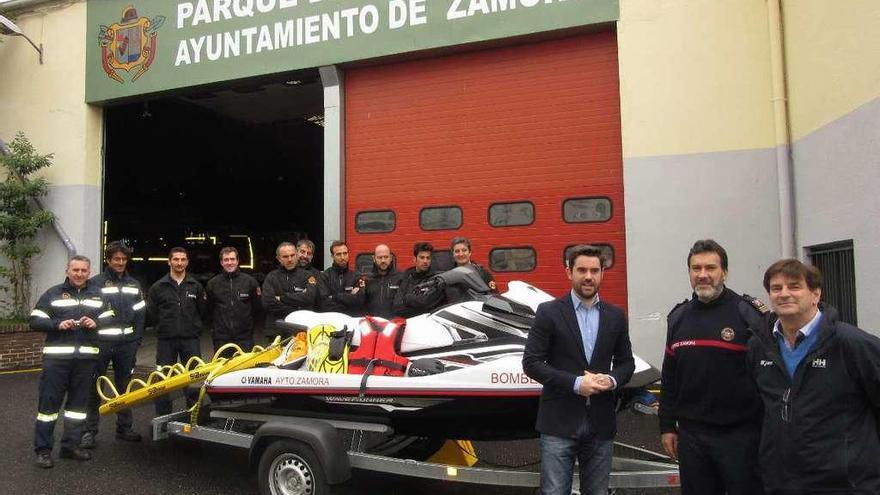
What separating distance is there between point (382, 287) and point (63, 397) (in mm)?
2823

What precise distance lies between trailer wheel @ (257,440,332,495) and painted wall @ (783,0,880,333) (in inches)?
183

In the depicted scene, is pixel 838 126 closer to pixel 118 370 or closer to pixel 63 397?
pixel 118 370

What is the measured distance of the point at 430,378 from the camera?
149 inches

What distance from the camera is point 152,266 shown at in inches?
698

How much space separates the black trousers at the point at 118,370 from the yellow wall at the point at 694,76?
5.64m

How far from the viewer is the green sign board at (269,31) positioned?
813cm

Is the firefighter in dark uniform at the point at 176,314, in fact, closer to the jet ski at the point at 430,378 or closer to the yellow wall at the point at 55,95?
the jet ski at the point at 430,378

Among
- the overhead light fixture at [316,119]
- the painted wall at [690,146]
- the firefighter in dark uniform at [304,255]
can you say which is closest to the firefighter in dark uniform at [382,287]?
the firefighter in dark uniform at [304,255]

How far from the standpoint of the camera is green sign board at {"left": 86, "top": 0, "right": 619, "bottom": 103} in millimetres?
8133

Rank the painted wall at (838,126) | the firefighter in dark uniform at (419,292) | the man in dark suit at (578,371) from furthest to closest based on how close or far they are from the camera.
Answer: the painted wall at (838,126), the firefighter in dark uniform at (419,292), the man in dark suit at (578,371)

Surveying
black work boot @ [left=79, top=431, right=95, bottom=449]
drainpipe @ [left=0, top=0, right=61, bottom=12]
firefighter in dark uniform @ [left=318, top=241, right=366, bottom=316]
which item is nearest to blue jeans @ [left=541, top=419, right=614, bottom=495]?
firefighter in dark uniform @ [left=318, top=241, right=366, bottom=316]

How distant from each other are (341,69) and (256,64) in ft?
4.20

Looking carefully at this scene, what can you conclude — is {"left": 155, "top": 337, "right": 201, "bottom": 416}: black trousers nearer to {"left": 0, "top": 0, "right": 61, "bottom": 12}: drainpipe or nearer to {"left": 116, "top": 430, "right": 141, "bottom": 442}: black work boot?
{"left": 116, "top": 430, "right": 141, "bottom": 442}: black work boot

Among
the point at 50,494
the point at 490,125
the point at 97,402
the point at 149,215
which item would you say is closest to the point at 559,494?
the point at 50,494
